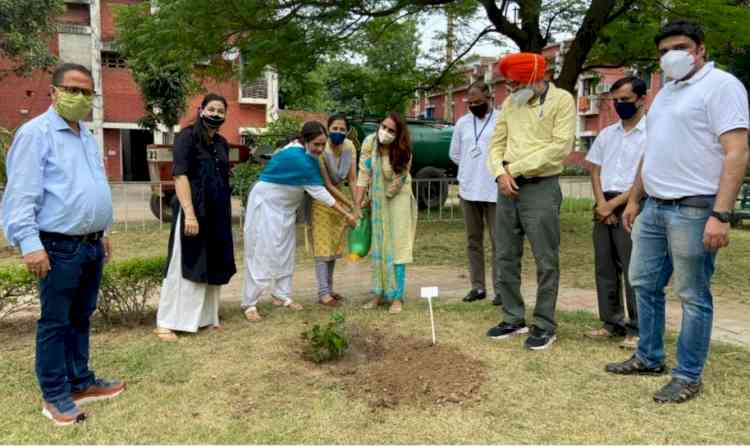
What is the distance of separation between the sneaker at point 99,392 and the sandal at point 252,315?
5.07 ft

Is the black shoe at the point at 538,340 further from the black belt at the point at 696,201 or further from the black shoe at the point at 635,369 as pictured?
the black belt at the point at 696,201

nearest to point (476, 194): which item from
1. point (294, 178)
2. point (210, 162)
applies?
point (294, 178)

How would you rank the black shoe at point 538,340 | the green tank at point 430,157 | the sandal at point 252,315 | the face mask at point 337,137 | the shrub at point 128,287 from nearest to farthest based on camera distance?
the black shoe at point 538,340, the shrub at point 128,287, the sandal at point 252,315, the face mask at point 337,137, the green tank at point 430,157

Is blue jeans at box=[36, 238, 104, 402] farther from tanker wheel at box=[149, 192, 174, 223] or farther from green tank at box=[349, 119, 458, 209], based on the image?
green tank at box=[349, 119, 458, 209]

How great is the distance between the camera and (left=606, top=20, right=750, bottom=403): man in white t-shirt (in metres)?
2.98

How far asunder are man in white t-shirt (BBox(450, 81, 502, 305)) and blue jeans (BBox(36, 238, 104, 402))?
3.21m

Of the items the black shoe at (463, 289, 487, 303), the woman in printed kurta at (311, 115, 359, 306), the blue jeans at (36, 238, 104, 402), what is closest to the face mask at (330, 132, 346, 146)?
the woman in printed kurta at (311, 115, 359, 306)

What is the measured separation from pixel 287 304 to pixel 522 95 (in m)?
2.66

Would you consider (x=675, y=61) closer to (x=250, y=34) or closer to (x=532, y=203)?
(x=532, y=203)

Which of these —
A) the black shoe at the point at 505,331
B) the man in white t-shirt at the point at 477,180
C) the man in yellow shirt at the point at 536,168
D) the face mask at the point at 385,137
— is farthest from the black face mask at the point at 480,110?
the black shoe at the point at 505,331

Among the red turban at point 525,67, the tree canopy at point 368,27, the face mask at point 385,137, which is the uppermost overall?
the tree canopy at point 368,27

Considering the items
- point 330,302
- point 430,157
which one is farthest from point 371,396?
point 430,157

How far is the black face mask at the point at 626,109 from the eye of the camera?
A: 399 centimetres

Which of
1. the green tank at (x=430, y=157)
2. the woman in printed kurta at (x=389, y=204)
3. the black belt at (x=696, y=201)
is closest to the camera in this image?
the black belt at (x=696, y=201)
